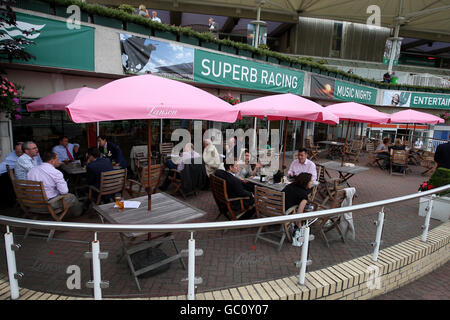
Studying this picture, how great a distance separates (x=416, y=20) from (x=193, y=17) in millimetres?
21466

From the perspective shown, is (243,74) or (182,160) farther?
(243,74)

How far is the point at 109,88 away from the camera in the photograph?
3.25 m

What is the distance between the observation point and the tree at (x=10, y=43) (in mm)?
5016

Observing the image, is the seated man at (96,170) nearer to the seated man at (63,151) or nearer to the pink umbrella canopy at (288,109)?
the seated man at (63,151)

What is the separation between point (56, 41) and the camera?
6.16 metres

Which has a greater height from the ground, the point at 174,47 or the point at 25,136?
the point at 174,47

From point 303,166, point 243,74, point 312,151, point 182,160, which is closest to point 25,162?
point 182,160

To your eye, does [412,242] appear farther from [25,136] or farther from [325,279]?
[25,136]

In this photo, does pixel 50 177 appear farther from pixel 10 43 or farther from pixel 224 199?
pixel 10 43

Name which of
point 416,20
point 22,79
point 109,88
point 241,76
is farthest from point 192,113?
point 416,20

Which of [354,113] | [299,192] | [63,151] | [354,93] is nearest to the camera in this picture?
[299,192]

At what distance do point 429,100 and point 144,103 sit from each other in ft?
82.1

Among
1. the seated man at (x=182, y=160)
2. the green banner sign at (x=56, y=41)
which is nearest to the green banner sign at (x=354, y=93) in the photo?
the seated man at (x=182, y=160)

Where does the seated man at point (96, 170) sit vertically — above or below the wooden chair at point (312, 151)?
above
